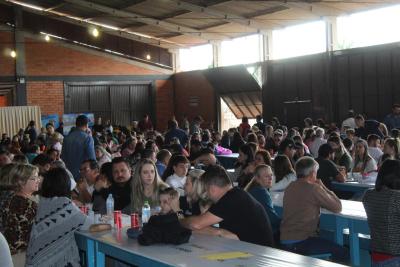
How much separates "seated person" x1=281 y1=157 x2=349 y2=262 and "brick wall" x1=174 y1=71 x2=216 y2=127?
1827 centimetres

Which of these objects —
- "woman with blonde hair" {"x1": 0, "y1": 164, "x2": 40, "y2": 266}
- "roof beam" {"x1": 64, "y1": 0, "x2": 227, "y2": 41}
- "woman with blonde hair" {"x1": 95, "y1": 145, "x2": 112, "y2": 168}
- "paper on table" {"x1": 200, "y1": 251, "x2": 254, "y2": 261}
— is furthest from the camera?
"roof beam" {"x1": 64, "y1": 0, "x2": 227, "y2": 41}

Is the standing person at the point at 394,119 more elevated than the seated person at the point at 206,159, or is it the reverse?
the standing person at the point at 394,119

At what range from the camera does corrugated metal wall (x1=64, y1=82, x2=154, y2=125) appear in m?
24.6

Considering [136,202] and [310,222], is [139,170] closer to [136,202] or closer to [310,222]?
[136,202]

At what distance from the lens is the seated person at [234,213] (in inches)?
182

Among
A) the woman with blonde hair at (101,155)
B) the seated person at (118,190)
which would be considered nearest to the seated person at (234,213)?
the seated person at (118,190)

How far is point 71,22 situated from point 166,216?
2030 cm

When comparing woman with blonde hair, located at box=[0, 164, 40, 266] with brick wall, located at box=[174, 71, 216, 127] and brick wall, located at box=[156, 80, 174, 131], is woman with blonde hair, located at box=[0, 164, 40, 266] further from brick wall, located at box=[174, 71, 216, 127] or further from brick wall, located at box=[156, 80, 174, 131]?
brick wall, located at box=[156, 80, 174, 131]

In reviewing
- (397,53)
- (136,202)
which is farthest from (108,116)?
A: (136,202)

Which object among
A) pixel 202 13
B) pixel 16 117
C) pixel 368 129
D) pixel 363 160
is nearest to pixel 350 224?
pixel 363 160

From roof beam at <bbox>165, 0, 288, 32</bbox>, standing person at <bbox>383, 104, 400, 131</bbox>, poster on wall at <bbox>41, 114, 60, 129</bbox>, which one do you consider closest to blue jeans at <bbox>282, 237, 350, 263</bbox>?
standing person at <bbox>383, 104, 400, 131</bbox>

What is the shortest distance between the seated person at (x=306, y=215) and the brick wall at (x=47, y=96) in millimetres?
19210

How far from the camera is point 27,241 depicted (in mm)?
5477

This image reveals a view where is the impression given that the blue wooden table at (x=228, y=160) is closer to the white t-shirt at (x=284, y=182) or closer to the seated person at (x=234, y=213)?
the white t-shirt at (x=284, y=182)
